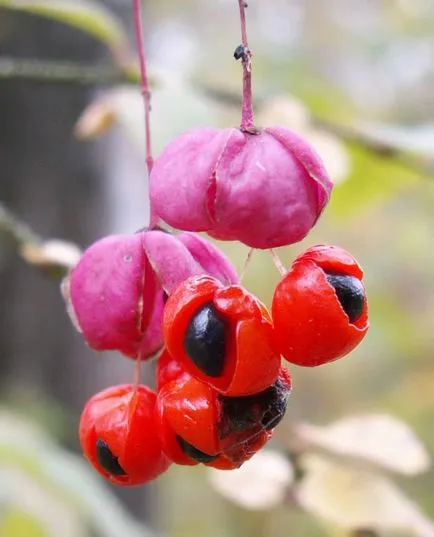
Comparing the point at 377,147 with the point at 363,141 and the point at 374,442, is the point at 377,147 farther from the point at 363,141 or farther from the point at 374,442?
the point at 374,442

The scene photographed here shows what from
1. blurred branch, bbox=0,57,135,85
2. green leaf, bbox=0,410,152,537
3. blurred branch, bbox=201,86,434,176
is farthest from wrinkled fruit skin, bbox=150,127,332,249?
green leaf, bbox=0,410,152,537

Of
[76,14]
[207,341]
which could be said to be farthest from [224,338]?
[76,14]

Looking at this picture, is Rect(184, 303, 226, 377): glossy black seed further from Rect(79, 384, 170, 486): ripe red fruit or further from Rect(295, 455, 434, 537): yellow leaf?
Rect(295, 455, 434, 537): yellow leaf

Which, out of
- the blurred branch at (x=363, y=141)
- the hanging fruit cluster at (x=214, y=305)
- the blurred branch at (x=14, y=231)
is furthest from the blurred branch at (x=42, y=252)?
the blurred branch at (x=363, y=141)

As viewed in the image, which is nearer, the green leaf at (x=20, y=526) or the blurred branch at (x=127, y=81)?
the blurred branch at (x=127, y=81)

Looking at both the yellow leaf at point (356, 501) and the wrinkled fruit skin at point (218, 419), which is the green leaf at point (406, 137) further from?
the wrinkled fruit skin at point (218, 419)

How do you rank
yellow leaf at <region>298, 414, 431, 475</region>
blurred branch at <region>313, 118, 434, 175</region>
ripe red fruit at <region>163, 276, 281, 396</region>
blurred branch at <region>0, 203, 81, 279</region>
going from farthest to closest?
blurred branch at <region>313, 118, 434, 175</region>, yellow leaf at <region>298, 414, 431, 475</region>, blurred branch at <region>0, 203, 81, 279</region>, ripe red fruit at <region>163, 276, 281, 396</region>

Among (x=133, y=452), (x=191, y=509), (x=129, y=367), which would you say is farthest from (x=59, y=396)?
(x=191, y=509)

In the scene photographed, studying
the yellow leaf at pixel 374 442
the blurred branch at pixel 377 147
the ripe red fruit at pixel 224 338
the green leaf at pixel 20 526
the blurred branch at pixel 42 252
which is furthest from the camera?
the green leaf at pixel 20 526
